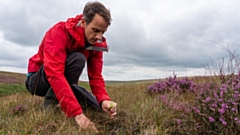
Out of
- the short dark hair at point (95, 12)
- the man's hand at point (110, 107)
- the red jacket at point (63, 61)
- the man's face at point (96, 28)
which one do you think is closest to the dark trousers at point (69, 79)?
the red jacket at point (63, 61)

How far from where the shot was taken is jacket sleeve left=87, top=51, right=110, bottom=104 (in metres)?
3.84

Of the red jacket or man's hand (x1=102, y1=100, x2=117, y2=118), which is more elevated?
the red jacket

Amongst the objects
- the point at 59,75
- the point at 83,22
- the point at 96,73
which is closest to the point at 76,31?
the point at 83,22

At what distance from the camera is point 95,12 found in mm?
3205

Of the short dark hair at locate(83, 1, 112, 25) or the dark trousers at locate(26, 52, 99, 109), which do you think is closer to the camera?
the short dark hair at locate(83, 1, 112, 25)

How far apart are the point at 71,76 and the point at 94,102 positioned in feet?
1.95

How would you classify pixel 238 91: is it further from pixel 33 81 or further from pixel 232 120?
pixel 33 81

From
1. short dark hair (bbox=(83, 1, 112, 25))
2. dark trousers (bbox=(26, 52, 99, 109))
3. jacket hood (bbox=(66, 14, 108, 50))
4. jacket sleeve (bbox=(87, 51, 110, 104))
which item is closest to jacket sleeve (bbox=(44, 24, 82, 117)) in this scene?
jacket hood (bbox=(66, 14, 108, 50))

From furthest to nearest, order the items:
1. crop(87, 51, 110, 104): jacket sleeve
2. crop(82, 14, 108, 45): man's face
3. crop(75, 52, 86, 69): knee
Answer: crop(87, 51, 110, 104): jacket sleeve
crop(75, 52, 86, 69): knee
crop(82, 14, 108, 45): man's face

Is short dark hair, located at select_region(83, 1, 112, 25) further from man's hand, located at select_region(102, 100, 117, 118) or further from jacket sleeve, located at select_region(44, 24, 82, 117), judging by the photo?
man's hand, located at select_region(102, 100, 117, 118)

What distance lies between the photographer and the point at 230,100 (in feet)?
8.88

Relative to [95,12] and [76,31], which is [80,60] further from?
[95,12]

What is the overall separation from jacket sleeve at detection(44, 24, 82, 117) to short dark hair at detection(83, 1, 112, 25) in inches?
18.4

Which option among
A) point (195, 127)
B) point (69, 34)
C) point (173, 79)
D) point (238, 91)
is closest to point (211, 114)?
point (195, 127)
